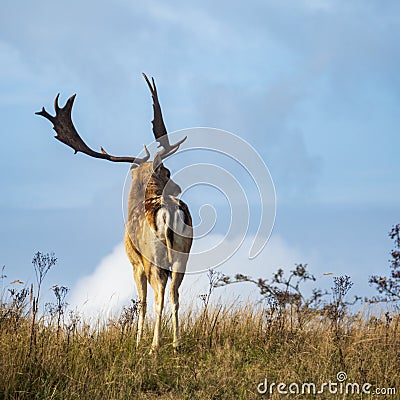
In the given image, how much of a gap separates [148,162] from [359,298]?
4660mm

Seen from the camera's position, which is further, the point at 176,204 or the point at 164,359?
the point at 176,204

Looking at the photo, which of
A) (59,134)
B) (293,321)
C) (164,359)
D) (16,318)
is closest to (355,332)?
(293,321)

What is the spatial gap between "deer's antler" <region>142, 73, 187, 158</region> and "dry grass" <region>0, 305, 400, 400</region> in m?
2.85

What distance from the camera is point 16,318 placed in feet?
33.0

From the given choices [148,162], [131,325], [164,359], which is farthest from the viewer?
[148,162]

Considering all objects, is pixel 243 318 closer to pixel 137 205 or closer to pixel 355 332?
pixel 355 332

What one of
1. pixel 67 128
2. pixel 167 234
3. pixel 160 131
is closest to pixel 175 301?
pixel 167 234

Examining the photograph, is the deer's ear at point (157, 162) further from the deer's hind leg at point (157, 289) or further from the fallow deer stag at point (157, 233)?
the deer's hind leg at point (157, 289)

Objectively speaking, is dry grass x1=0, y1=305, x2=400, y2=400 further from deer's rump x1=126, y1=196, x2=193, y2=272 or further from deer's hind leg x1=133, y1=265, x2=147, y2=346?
deer's rump x1=126, y1=196, x2=193, y2=272

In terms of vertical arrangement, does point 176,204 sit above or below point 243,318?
above

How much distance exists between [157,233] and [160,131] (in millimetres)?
2835

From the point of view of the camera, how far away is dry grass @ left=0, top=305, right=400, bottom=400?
834cm

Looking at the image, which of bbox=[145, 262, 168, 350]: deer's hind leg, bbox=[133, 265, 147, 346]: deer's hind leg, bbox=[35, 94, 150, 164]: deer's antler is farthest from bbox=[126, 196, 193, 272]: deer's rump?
bbox=[35, 94, 150, 164]: deer's antler

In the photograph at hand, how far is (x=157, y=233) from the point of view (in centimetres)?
1055
